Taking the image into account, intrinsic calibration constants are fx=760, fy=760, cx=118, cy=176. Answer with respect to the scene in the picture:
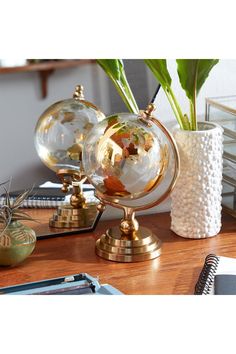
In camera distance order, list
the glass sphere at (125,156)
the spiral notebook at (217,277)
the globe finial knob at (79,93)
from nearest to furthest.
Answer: the spiral notebook at (217,277)
the glass sphere at (125,156)
the globe finial knob at (79,93)

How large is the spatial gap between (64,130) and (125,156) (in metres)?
0.17

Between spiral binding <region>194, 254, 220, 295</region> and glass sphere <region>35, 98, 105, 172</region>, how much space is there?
0.95 ft

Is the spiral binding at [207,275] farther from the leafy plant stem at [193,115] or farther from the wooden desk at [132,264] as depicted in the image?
the leafy plant stem at [193,115]

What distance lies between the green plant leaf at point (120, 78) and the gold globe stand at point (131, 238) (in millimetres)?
100

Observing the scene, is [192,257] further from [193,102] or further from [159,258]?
[193,102]

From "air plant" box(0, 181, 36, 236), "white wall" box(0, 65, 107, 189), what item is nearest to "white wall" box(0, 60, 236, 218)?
"white wall" box(0, 65, 107, 189)

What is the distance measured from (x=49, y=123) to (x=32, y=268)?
0.24 meters

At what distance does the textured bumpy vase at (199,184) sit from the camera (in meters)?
1.16

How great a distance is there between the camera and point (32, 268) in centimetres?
109

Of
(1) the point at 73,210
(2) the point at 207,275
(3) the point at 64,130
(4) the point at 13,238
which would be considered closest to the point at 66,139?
(3) the point at 64,130

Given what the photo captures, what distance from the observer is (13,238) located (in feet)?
3.47

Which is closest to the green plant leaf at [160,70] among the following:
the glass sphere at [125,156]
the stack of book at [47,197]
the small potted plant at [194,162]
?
the small potted plant at [194,162]

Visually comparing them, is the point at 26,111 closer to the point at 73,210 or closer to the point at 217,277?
the point at 73,210
